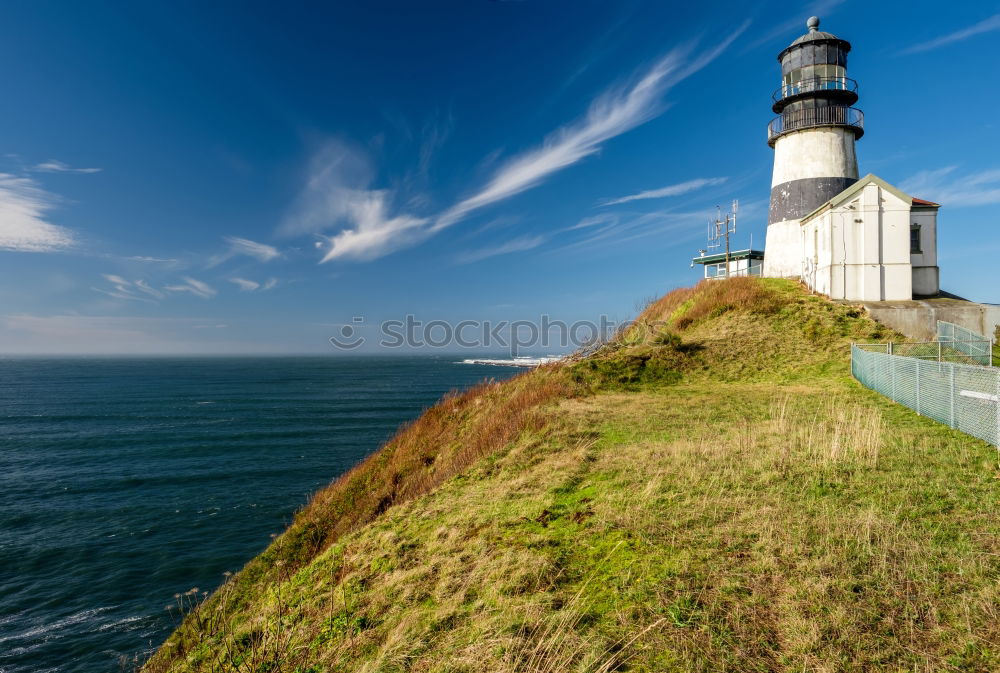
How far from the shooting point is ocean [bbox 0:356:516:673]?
39.2ft

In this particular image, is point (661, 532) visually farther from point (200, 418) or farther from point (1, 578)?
point (200, 418)

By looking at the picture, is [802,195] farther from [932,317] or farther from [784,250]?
[932,317]

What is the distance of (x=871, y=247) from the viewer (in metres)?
21.4

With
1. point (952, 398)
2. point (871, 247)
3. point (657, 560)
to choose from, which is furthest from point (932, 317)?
point (657, 560)

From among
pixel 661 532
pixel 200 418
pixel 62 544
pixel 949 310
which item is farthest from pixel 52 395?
pixel 949 310

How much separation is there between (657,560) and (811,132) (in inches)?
1159

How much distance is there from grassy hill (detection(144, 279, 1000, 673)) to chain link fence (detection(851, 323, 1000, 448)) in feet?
1.46

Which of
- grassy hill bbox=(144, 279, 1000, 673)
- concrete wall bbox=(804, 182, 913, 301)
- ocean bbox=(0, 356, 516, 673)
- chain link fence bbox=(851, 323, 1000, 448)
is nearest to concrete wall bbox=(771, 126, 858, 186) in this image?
concrete wall bbox=(804, 182, 913, 301)

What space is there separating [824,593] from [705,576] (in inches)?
37.5

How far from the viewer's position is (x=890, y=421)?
33.0ft

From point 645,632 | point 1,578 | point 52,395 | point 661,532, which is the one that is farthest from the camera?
point 52,395

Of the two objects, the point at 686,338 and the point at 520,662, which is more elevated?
the point at 686,338

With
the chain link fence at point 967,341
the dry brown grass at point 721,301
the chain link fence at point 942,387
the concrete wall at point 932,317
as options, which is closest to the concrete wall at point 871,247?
the concrete wall at point 932,317

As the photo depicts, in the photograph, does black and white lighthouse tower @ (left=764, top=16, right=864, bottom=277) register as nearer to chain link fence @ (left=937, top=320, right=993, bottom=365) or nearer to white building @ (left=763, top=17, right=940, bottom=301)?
white building @ (left=763, top=17, right=940, bottom=301)
